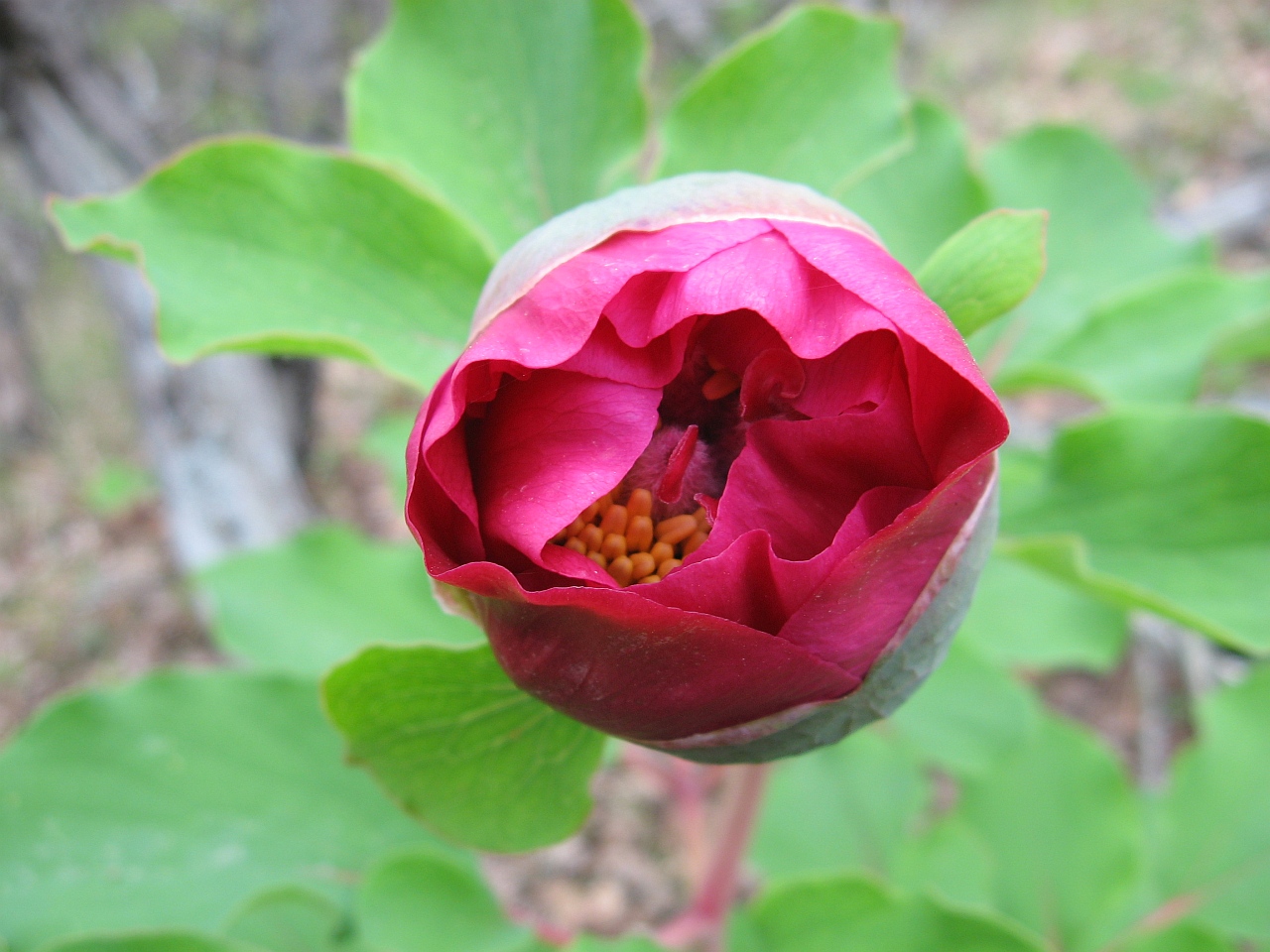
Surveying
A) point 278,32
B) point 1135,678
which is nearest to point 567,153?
point 1135,678

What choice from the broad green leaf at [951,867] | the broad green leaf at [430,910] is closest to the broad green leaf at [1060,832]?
the broad green leaf at [951,867]

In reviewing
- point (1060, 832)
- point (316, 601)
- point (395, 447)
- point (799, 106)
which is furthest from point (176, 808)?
point (1060, 832)

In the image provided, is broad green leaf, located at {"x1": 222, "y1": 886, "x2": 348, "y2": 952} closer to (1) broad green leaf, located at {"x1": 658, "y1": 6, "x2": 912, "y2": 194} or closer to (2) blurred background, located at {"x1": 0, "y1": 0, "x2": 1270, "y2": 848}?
(2) blurred background, located at {"x1": 0, "y1": 0, "x2": 1270, "y2": 848}

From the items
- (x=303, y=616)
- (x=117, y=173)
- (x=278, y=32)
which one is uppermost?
(x=278, y=32)

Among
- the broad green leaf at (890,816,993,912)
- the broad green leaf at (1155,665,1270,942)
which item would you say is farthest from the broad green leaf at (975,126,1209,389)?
the broad green leaf at (890,816,993,912)

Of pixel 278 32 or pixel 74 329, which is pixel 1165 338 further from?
pixel 74 329
